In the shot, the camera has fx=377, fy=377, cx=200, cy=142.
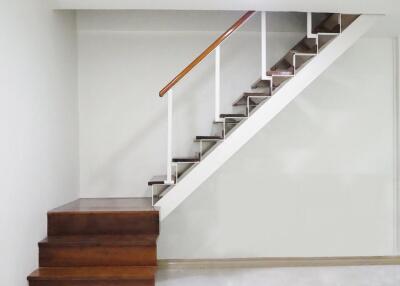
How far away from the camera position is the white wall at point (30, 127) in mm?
2566

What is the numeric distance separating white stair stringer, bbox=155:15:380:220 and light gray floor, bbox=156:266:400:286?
886 mm

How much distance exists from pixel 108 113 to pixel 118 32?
97 centimetres

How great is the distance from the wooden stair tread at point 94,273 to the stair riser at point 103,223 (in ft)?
1.10

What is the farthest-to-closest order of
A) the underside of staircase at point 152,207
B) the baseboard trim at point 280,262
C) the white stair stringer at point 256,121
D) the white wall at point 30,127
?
the baseboard trim at point 280,262 < the white stair stringer at point 256,121 < the underside of staircase at point 152,207 < the white wall at point 30,127

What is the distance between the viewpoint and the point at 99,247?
10.5 feet

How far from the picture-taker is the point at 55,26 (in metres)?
3.63

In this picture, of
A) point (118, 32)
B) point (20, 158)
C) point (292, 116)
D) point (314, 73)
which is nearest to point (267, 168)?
point (292, 116)

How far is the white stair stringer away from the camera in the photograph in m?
3.55

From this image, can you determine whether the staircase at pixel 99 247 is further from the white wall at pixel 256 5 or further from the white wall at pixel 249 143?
the white wall at pixel 256 5

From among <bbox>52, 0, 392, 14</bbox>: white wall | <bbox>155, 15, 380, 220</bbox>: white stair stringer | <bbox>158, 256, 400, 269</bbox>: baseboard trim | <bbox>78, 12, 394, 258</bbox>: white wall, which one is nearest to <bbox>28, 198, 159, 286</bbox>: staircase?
<bbox>155, 15, 380, 220</bbox>: white stair stringer

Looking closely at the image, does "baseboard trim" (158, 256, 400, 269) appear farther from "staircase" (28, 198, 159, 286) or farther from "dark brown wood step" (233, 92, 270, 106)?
"dark brown wood step" (233, 92, 270, 106)

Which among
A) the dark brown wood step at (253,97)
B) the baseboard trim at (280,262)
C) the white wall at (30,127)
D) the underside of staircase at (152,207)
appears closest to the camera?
the white wall at (30,127)

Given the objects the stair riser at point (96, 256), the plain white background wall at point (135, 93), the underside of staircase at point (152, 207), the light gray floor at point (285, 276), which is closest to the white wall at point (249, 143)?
the plain white background wall at point (135, 93)

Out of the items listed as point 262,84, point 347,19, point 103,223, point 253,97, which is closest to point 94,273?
point 103,223
